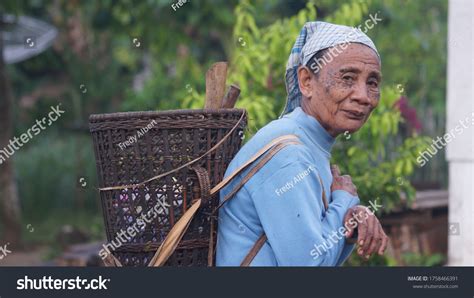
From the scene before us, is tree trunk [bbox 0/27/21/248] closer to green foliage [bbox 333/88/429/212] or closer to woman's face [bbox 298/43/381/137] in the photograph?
green foliage [bbox 333/88/429/212]

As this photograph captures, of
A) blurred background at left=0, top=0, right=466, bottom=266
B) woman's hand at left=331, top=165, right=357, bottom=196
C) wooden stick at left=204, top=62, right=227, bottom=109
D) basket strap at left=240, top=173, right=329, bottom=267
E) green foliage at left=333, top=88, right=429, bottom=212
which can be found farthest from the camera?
blurred background at left=0, top=0, right=466, bottom=266

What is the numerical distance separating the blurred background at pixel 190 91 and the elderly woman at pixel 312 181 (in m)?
0.87

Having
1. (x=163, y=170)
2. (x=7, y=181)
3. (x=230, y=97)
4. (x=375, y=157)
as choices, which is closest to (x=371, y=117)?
(x=375, y=157)

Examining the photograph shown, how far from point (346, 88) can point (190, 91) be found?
2495mm

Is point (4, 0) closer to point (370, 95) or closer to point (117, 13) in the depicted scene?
point (117, 13)

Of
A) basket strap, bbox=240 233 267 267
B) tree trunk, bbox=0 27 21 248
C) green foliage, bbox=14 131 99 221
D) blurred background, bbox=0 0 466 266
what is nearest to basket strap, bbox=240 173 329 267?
basket strap, bbox=240 233 267 267

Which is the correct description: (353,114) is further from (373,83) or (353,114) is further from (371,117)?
(371,117)

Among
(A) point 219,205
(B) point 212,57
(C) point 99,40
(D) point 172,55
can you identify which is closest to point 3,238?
(D) point 172,55

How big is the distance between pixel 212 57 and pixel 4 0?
4.64 meters

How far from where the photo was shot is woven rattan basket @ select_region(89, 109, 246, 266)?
9.80ft

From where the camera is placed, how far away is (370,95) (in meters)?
2.96

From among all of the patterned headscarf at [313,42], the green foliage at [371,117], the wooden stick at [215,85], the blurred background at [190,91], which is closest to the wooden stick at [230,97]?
the wooden stick at [215,85]

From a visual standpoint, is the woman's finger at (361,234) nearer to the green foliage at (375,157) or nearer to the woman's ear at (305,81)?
the woman's ear at (305,81)

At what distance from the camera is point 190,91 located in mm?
5355
